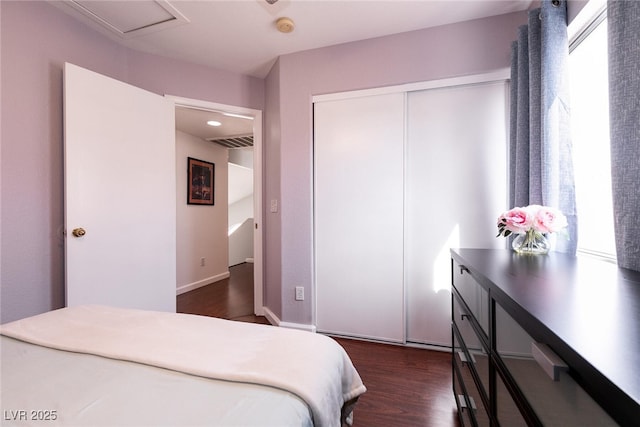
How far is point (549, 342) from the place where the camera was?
1.58 feet

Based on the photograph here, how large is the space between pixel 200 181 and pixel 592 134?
13.6 ft

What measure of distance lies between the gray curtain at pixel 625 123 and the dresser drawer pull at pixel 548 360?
2.46 ft

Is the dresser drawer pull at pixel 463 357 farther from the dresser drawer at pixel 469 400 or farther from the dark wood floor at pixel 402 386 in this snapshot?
the dark wood floor at pixel 402 386

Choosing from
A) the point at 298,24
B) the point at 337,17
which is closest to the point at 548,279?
the point at 337,17

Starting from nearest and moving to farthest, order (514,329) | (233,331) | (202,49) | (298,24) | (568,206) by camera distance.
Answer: (514,329) < (233,331) < (568,206) < (298,24) < (202,49)

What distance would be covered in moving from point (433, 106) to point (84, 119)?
8.32ft

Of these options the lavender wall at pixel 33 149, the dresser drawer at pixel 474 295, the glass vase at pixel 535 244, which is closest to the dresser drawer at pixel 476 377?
the dresser drawer at pixel 474 295

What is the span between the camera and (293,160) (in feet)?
7.75

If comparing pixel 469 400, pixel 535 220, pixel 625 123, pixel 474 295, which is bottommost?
pixel 469 400

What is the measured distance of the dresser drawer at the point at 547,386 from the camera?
410 mm

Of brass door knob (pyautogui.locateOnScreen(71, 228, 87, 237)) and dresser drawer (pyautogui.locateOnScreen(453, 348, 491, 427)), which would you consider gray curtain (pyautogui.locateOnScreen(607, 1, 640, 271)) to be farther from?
brass door knob (pyautogui.locateOnScreen(71, 228, 87, 237))

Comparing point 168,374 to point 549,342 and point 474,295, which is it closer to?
point 549,342

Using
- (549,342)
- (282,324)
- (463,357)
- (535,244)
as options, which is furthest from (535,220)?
(282,324)

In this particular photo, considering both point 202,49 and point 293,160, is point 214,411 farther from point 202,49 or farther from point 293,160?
point 202,49
